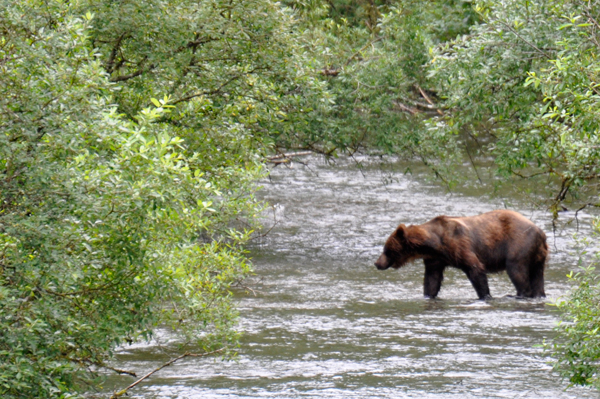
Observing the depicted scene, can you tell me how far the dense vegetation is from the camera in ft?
18.2

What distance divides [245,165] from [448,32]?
7.91m

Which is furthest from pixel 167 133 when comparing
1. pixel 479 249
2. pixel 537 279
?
pixel 537 279

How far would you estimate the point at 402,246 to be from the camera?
12.5 metres

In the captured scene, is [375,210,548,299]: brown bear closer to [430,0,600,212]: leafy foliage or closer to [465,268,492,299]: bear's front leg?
[465,268,492,299]: bear's front leg

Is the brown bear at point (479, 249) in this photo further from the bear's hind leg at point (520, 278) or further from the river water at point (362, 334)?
the river water at point (362, 334)

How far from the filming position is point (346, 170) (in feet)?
80.5

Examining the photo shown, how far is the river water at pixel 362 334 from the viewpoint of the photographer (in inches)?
329

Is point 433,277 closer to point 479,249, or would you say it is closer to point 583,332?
point 479,249

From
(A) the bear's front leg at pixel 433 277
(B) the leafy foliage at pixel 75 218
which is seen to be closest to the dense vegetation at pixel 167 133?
(B) the leafy foliage at pixel 75 218

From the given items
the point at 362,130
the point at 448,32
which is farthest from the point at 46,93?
the point at 448,32

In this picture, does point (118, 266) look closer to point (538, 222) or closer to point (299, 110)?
point (299, 110)

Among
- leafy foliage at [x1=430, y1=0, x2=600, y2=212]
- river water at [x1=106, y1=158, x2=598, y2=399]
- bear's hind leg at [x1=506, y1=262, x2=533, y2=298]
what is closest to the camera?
river water at [x1=106, y1=158, x2=598, y2=399]

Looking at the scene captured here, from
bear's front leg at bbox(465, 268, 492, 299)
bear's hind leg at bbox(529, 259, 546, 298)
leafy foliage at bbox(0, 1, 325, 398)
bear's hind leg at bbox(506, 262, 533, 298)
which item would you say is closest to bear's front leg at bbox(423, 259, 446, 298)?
bear's front leg at bbox(465, 268, 492, 299)

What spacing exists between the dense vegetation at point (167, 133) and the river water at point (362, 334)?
595mm
